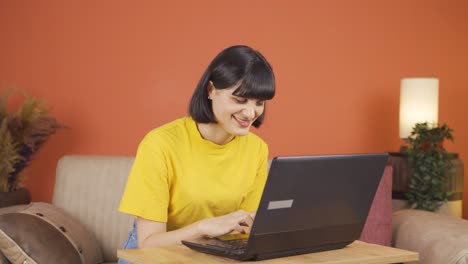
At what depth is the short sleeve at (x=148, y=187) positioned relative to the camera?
2.13m

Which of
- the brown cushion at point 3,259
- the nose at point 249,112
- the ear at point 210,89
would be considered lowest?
the brown cushion at point 3,259

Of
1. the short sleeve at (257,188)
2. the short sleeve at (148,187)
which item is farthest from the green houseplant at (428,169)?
the short sleeve at (148,187)

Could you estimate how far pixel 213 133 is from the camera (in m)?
2.32

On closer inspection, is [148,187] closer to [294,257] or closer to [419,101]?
[294,257]

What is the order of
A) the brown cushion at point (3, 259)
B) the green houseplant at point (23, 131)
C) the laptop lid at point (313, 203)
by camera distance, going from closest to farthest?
1. the laptop lid at point (313, 203)
2. the brown cushion at point (3, 259)
3. the green houseplant at point (23, 131)

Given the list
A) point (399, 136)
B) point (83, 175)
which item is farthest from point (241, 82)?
point (399, 136)

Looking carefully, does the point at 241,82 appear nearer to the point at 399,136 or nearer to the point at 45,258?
the point at 45,258

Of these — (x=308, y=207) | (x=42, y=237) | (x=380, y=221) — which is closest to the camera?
(x=308, y=207)

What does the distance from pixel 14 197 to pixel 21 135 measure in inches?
11.4

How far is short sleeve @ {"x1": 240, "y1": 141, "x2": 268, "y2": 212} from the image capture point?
2414 mm

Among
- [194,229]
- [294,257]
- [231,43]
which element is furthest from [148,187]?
[231,43]

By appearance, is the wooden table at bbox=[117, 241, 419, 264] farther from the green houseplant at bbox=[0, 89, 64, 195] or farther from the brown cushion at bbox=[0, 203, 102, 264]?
the green houseplant at bbox=[0, 89, 64, 195]

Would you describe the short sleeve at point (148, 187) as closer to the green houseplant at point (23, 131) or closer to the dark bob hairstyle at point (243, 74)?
the dark bob hairstyle at point (243, 74)

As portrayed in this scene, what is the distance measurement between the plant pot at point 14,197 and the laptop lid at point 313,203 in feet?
5.35
